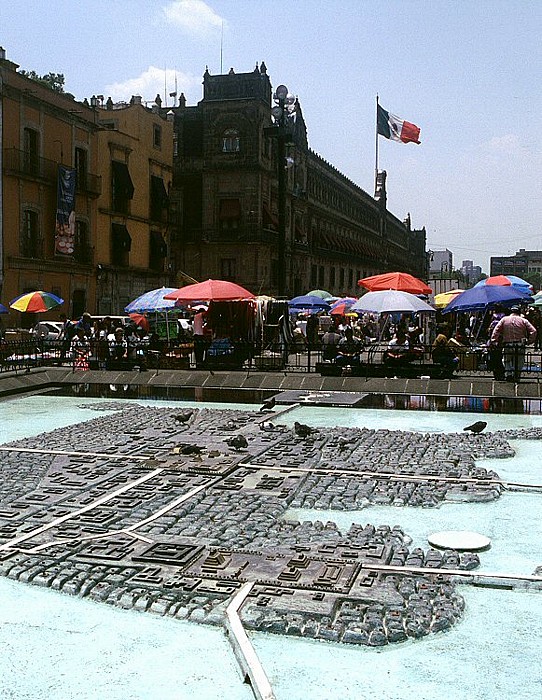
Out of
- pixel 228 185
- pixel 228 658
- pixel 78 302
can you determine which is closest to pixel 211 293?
pixel 228 658

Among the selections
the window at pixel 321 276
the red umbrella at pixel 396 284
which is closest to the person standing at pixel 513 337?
the red umbrella at pixel 396 284

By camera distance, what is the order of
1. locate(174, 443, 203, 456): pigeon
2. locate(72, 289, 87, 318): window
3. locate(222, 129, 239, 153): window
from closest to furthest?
locate(174, 443, 203, 456): pigeon < locate(72, 289, 87, 318): window < locate(222, 129, 239, 153): window

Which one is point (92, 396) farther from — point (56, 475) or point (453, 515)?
point (453, 515)

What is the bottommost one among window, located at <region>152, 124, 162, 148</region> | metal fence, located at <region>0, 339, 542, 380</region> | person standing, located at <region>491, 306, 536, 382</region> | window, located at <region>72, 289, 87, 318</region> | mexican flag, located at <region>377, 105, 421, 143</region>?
metal fence, located at <region>0, 339, 542, 380</region>

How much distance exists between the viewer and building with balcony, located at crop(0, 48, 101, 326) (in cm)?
2939

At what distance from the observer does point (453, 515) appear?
21.8ft

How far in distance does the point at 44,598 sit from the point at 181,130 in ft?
149

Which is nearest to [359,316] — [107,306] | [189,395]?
[107,306]

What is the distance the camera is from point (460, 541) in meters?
5.84

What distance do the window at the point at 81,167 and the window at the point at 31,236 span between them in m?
3.44

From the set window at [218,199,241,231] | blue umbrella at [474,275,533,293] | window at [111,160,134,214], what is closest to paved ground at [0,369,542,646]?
blue umbrella at [474,275,533,293]

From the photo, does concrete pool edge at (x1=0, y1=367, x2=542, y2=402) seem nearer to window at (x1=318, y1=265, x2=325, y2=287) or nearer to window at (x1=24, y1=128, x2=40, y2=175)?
window at (x1=24, y1=128, x2=40, y2=175)

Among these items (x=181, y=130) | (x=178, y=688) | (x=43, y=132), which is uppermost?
(x=181, y=130)

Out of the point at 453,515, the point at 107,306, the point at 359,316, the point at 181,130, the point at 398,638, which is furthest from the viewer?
the point at 181,130
